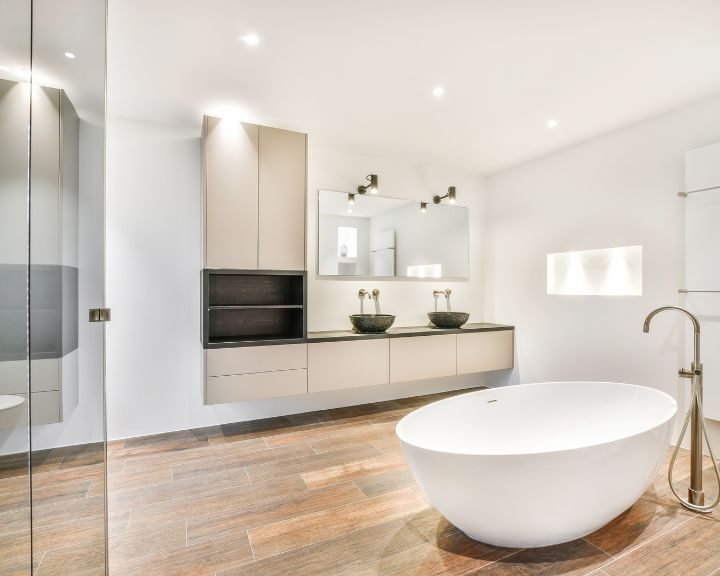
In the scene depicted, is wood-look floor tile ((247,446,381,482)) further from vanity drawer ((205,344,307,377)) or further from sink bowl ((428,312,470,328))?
sink bowl ((428,312,470,328))

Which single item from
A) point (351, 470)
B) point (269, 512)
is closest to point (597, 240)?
point (351, 470)

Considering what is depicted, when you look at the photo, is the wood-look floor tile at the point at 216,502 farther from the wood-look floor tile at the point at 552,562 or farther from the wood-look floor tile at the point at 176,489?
the wood-look floor tile at the point at 552,562

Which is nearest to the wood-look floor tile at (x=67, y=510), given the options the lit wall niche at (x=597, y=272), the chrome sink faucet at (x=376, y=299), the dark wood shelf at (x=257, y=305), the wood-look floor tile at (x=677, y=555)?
the dark wood shelf at (x=257, y=305)

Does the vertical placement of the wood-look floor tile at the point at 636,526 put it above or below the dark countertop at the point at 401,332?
below

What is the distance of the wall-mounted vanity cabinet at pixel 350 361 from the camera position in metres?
2.99

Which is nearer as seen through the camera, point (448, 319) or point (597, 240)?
point (597, 240)

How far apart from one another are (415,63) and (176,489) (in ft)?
9.37

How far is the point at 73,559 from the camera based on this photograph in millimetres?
1163

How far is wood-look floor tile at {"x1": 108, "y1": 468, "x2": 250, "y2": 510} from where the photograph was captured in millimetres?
2156

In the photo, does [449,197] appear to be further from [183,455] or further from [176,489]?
[176,489]

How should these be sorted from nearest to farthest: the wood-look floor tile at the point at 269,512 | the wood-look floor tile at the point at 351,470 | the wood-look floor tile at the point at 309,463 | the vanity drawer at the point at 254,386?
the wood-look floor tile at the point at 269,512 → the wood-look floor tile at the point at 351,470 → the wood-look floor tile at the point at 309,463 → the vanity drawer at the point at 254,386

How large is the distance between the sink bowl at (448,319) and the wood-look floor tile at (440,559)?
2.39 meters

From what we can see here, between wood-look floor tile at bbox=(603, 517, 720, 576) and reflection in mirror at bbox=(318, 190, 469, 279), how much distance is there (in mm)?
2807

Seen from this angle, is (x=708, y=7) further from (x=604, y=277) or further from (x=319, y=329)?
(x=319, y=329)
